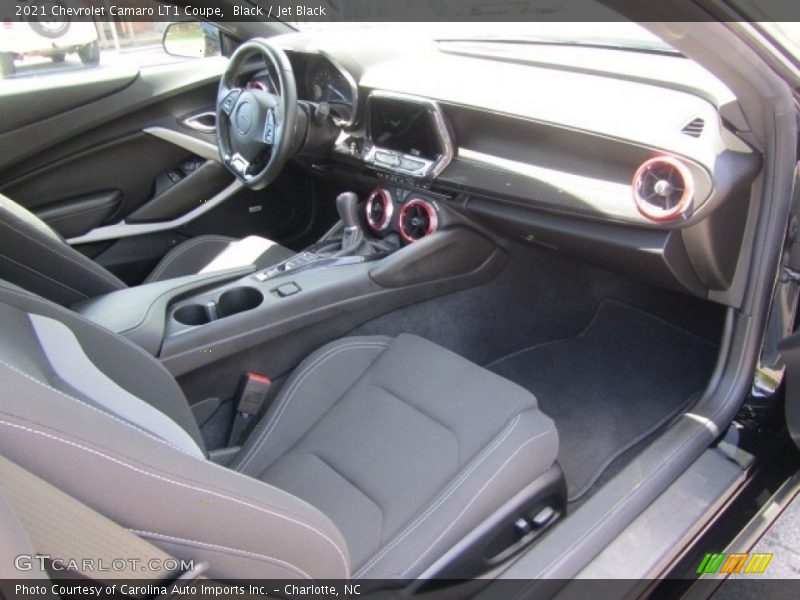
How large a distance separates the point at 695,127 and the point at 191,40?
78.7 inches

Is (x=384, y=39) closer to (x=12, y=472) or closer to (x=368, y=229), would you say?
(x=368, y=229)

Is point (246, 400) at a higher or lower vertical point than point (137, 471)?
lower

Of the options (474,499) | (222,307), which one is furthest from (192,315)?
(474,499)

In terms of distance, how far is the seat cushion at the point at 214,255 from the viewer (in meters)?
2.11

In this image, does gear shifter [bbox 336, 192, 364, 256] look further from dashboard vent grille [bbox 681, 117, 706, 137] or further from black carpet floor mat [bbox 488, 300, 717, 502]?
dashboard vent grille [bbox 681, 117, 706, 137]

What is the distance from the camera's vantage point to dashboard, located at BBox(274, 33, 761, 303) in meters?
1.26

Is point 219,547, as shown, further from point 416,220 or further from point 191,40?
point 191,40

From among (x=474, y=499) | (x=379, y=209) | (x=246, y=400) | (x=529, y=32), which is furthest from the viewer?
(x=379, y=209)

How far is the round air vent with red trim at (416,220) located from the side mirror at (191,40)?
117cm

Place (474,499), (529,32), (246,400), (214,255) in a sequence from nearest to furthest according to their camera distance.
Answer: (474,499)
(246,400)
(529,32)
(214,255)

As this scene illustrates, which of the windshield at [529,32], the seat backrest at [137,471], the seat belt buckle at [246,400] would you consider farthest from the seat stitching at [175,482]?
the windshield at [529,32]

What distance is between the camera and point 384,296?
5.97 ft

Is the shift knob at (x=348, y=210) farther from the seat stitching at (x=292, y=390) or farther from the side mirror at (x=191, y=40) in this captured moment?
the side mirror at (x=191, y=40)

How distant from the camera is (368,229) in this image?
2135mm
